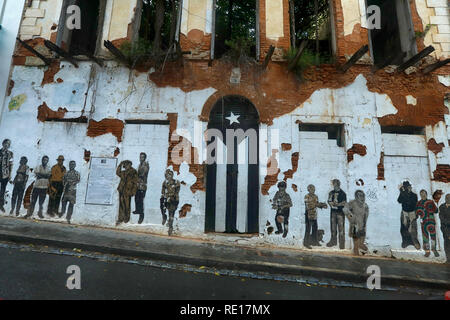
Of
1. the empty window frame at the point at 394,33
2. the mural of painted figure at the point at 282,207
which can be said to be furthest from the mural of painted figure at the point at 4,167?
the empty window frame at the point at 394,33

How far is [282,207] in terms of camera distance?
7.06 metres

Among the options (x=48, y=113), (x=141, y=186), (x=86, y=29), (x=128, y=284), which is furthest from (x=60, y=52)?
(x=128, y=284)

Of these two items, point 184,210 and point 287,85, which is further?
point 287,85

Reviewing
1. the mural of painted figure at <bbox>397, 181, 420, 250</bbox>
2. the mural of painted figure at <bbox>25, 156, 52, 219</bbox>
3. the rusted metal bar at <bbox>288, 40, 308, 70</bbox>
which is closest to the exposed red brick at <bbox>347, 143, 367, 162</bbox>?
the mural of painted figure at <bbox>397, 181, 420, 250</bbox>

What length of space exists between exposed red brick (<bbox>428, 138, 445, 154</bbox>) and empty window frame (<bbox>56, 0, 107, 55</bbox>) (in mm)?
9903

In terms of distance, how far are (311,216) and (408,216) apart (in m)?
2.51

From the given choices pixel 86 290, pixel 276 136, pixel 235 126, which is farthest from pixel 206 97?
pixel 86 290

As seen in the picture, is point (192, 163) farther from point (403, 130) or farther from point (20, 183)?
point (403, 130)

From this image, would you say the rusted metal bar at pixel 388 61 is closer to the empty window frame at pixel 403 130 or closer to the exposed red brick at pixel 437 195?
the empty window frame at pixel 403 130

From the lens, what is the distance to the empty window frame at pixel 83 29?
27.5 feet

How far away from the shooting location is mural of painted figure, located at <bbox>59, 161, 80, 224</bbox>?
724 centimetres

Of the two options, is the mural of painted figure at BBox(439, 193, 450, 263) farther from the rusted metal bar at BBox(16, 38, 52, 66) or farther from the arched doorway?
the rusted metal bar at BBox(16, 38, 52, 66)

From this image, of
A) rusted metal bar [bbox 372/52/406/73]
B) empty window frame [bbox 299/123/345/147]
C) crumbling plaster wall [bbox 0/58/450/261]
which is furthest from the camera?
empty window frame [bbox 299/123/345/147]

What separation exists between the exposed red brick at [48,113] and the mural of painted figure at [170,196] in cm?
361
